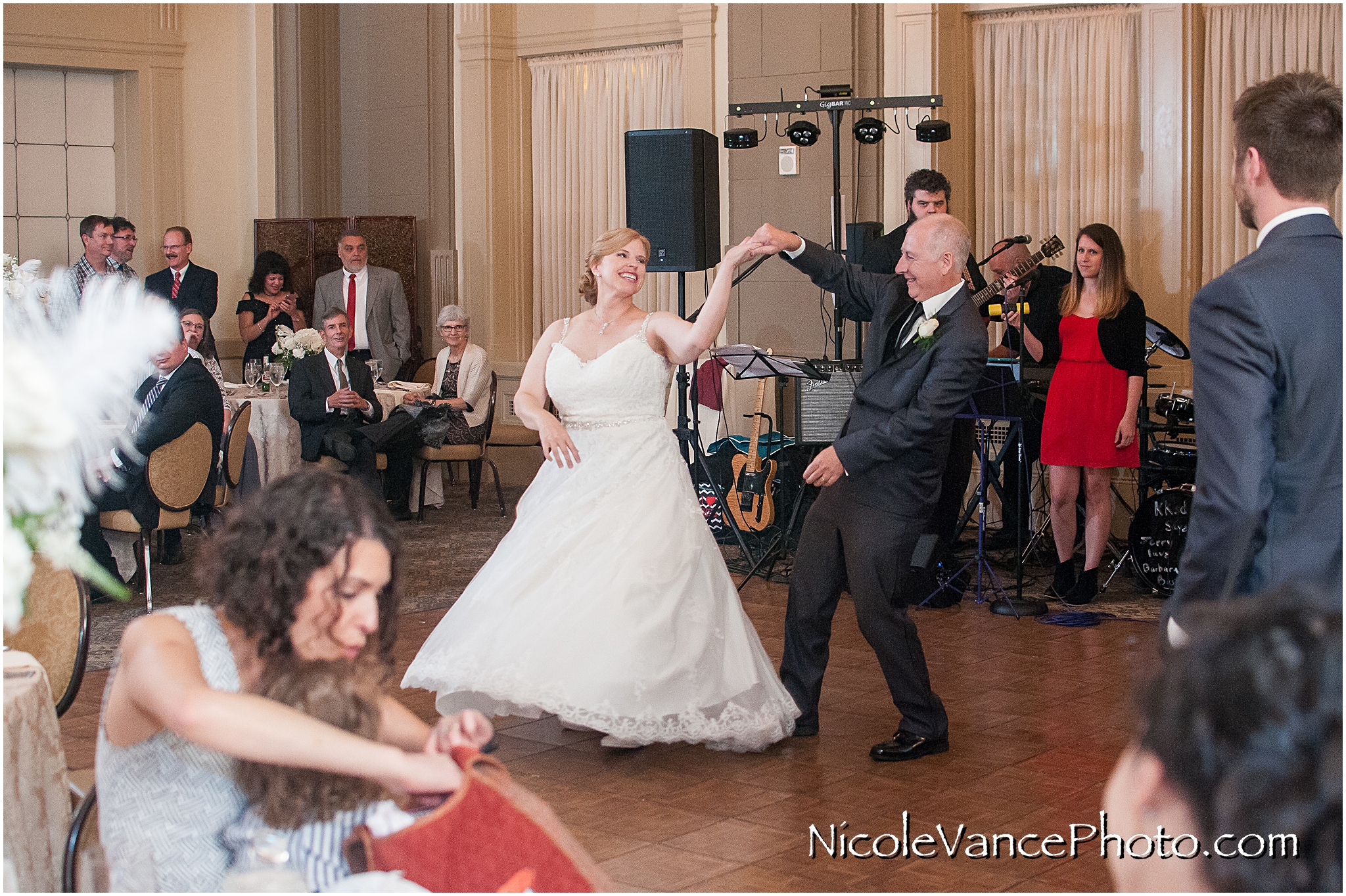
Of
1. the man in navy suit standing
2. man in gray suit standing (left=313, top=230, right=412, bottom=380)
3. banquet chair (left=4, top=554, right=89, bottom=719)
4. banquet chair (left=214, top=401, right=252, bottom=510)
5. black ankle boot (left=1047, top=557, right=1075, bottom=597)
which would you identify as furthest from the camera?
man in gray suit standing (left=313, top=230, right=412, bottom=380)

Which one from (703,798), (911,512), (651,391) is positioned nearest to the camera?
(703,798)

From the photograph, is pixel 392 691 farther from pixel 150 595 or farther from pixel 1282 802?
pixel 1282 802

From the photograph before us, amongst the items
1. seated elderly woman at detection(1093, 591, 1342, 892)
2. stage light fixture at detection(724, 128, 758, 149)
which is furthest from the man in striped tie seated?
seated elderly woman at detection(1093, 591, 1342, 892)

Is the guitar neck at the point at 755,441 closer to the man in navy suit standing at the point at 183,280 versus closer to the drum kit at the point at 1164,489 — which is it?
the drum kit at the point at 1164,489

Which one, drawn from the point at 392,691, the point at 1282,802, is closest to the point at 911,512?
the point at 392,691

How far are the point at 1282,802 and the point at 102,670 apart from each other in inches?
198

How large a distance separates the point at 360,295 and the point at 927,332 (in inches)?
257

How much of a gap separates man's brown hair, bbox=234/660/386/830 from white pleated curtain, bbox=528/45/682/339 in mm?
7714

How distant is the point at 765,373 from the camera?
6.15 metres

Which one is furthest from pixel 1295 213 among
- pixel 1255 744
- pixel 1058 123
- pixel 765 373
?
pixel 1058 123

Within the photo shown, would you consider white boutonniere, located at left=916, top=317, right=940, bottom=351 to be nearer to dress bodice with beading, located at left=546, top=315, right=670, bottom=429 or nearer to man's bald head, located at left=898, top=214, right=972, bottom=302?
man's bald head, located at left=898, top=214, right=972, bottom=302

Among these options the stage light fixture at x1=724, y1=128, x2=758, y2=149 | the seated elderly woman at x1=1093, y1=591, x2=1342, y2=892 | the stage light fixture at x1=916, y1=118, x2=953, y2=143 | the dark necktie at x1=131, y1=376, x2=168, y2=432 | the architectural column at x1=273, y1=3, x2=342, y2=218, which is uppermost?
the architectural column at x1=273, y1=3, x2=342, y2=218

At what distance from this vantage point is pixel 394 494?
8742mm

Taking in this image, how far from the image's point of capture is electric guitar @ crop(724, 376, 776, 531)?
22.9ft
